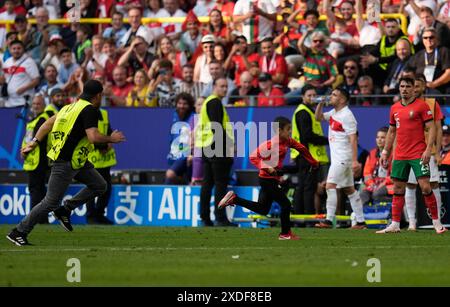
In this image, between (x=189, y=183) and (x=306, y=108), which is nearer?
(x=306, y=108)

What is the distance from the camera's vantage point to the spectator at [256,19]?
24344 millimetres

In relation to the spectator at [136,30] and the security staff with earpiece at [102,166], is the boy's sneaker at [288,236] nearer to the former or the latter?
the security staff with earpiece at [102,166]

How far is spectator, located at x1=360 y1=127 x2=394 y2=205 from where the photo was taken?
20.8 m

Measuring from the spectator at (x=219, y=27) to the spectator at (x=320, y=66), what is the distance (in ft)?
7.50

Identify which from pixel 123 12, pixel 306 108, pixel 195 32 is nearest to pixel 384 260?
pixel 306 108

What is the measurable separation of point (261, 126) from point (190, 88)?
191cm

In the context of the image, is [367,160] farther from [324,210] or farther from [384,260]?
[384,260]

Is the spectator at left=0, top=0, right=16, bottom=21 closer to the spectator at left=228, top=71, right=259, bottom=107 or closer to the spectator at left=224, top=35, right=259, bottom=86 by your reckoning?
the spectator at left=224, top=35, right=259, bottom=86

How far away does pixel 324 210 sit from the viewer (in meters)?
21.5

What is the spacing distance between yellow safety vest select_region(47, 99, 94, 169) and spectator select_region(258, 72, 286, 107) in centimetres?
747

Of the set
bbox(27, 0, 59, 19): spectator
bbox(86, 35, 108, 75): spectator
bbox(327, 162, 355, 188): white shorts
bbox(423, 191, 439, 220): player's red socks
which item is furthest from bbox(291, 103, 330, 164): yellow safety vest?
bbox(27, 0, 59, 19): spectator

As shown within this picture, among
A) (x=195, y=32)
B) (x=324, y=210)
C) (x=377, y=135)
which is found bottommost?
(x=324, y=210)

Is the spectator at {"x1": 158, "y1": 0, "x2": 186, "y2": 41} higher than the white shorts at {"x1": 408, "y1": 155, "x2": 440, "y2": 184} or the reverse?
higher

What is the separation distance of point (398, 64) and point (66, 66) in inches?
309
